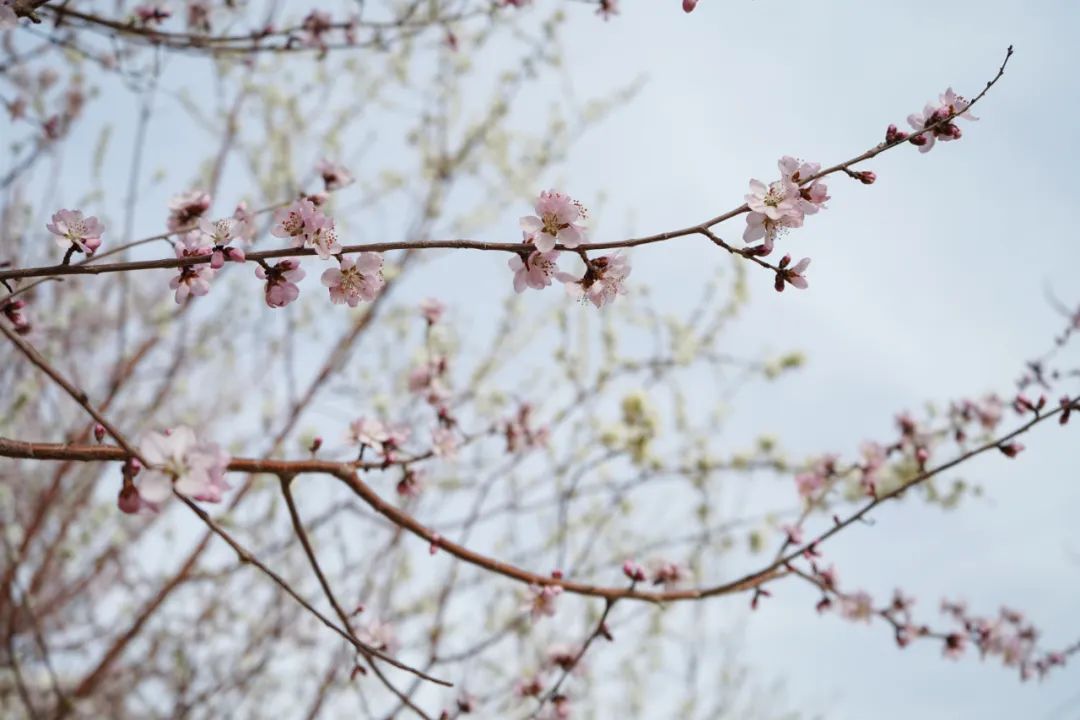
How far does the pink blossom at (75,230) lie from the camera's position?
5.17 ft

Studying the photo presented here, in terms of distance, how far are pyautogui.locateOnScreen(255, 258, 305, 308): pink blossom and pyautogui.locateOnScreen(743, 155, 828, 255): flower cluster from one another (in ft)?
2.70

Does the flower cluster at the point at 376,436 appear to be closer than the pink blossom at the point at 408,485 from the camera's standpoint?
Yes

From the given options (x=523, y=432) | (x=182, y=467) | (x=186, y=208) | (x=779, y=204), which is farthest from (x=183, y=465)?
(x=523, y=432)

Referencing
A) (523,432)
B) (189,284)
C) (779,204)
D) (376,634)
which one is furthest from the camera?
(523,432)

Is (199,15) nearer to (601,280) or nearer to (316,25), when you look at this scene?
(316,25)

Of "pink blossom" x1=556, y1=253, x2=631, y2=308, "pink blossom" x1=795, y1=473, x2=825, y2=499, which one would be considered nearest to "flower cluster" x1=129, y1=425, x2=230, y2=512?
"pink blossom" x1=556, y1=253, x2=631, y2=308

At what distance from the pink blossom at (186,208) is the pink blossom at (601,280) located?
0.96m

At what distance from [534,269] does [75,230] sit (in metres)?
0.90

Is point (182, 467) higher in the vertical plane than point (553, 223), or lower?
lower

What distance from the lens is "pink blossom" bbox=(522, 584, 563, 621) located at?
2000mm

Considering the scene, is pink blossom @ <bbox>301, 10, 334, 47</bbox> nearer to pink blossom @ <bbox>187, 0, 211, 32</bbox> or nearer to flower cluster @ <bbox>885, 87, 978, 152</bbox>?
pink blossom @ <bbox>187, 0, 211, 32</bbox>

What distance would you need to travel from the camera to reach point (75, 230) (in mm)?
1593

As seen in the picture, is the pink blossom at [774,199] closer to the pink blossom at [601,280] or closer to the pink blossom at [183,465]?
the pink blossom at [601,280]

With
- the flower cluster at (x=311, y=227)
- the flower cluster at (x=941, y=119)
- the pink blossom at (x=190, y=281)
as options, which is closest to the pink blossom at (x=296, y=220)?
the flower cluster at (x=311, y=227)
